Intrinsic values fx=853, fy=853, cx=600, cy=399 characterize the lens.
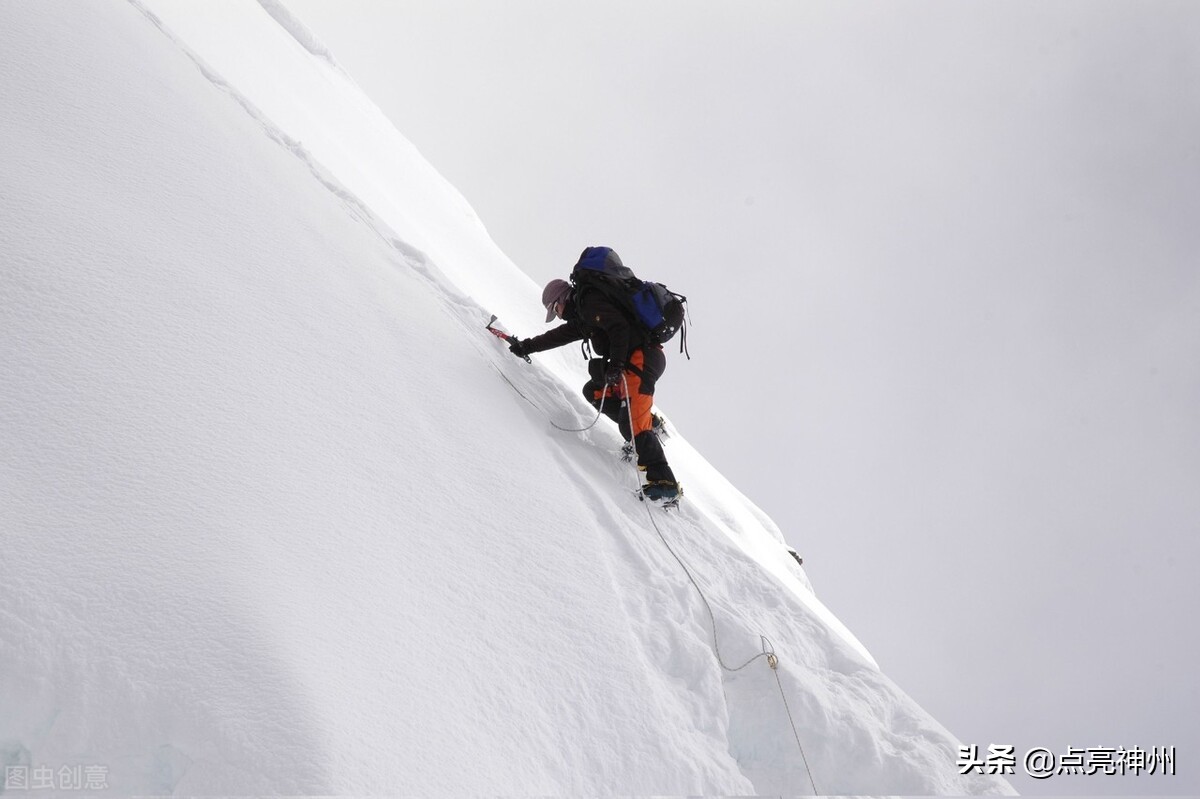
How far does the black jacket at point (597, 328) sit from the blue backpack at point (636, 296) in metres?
0.07

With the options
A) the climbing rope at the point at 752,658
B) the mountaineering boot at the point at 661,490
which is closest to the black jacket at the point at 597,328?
the mountaineering boot at the point at 661,490

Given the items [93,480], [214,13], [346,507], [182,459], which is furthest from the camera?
[214,13]

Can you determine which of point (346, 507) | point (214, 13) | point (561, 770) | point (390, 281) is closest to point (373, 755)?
point (561, 770)

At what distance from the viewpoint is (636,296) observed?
21.6ft

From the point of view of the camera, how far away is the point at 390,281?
6938mm

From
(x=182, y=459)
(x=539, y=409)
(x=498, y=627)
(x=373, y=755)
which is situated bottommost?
(x=373, y=755)

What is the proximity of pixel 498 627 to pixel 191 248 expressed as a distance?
11.0 ft

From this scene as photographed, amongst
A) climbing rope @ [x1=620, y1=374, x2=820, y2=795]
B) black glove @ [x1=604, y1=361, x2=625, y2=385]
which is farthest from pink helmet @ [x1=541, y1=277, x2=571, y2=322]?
climbing rope @ [x1=620, y1=374, x2=820, y2=795]

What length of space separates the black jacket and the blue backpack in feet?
0.22

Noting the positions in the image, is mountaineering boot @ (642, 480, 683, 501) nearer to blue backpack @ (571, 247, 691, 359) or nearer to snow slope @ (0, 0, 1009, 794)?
snow slope @ (0, 0, 1009, 794)

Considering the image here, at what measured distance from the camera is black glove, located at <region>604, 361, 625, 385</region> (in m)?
6.60

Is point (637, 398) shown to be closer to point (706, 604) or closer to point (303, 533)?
point (706, 604)

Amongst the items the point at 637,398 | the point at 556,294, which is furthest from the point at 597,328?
the point at 637,398

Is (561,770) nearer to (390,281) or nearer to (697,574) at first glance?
(697,574)
